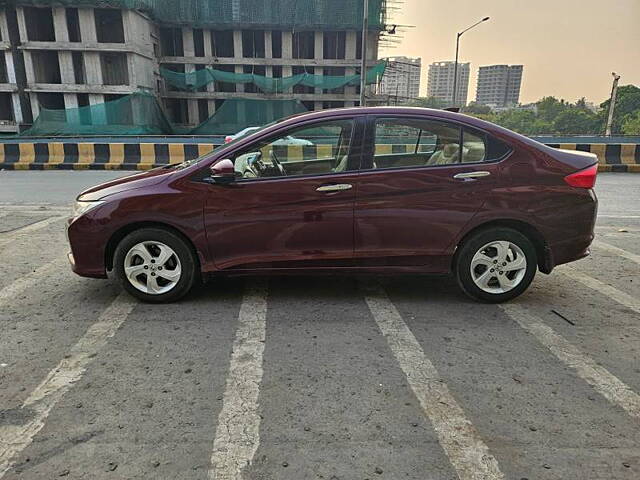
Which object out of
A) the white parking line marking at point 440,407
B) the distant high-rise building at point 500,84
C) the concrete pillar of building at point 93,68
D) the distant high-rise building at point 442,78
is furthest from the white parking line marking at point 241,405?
the distant high-rise building at point 500,84

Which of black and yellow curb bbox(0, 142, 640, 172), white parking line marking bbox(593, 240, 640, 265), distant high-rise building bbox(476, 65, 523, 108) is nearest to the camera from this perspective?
white parking line marking bbox(593, 240, 640, 265)

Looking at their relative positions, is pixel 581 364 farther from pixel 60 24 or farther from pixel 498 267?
pixel 60 24

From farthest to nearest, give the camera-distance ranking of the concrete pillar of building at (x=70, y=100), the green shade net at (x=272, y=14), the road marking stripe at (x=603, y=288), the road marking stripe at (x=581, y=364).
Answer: the green shade net at (x=272, y=14)
the concrete pillar of building at (x=70, y=100)
the road marking stripe at (x=603, y=288)
the road marking stripe at (x=581, y=364)

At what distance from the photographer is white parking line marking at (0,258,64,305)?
4.67 meters

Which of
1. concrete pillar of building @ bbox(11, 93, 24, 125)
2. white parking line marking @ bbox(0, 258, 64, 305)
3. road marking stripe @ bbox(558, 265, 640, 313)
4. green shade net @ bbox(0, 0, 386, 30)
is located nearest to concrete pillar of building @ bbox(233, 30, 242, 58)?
green shade net @ bbox(0, 0, 386, 30)

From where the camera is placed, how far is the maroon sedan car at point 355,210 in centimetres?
429

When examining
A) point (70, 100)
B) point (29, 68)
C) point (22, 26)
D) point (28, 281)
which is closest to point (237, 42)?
point (70, 100)

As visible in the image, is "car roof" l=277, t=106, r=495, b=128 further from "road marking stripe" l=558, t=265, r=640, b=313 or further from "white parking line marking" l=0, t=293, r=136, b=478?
"white parking line marking" l=0, t=293, r=136, b=478

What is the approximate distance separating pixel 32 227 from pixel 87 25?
3939 cm

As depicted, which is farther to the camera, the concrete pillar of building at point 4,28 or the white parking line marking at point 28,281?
the concrete pillar of building at point 4,28

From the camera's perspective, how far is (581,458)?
250cm

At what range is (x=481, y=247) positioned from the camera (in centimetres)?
440

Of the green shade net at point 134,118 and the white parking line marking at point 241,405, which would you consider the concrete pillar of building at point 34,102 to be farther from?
the white parking line marking at point 241,405


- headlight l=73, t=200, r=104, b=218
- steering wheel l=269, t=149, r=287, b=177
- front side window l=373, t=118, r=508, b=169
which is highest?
front side window l=373, t=118, r=508, b=169
